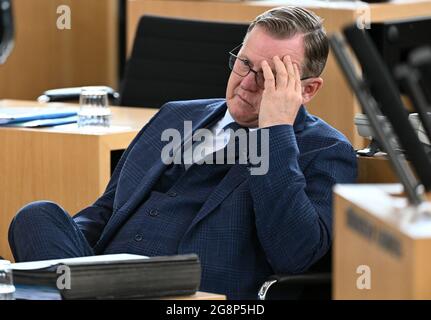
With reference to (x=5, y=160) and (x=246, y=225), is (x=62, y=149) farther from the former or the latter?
(x=246, y=225)

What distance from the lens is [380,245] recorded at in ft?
4.98

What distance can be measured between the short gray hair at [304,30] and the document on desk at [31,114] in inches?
44.8

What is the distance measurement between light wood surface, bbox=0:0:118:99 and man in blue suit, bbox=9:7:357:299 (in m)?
3.78

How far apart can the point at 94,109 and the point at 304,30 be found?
1.15 metres

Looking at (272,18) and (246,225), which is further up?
(272,18)

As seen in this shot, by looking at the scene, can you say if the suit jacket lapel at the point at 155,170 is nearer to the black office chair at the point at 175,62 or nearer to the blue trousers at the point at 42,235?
the blue trousers at the point at 42,235

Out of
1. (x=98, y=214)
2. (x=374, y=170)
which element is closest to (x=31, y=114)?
(x=98, y=214)

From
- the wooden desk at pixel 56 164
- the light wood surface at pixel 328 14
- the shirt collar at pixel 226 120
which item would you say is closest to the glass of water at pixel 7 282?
the shirt collar at pixel 226 120

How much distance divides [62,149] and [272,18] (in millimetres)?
1011

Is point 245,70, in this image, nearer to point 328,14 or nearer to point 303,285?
point 303,285

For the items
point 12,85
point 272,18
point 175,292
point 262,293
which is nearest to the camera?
point 175,292

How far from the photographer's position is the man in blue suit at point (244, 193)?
7.95 feet

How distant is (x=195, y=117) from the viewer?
2846mm

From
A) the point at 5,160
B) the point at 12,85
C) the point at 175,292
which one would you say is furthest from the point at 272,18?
the point at 12,85
